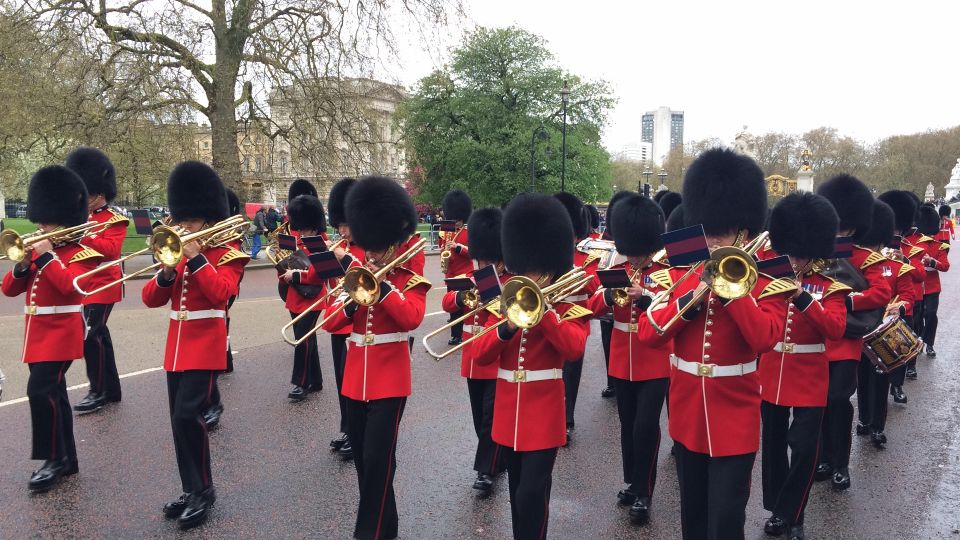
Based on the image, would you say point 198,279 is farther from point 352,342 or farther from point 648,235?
point 648,235

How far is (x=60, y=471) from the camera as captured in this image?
4.43 metres

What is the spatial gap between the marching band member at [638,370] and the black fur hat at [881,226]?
66.0 inches

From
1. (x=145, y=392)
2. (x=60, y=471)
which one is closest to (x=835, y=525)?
(x=60, y=471)

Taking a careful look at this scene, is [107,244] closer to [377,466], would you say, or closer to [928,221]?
[377,466]

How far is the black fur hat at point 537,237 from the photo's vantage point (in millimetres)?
3256

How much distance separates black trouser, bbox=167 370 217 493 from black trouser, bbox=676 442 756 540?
8.47ft

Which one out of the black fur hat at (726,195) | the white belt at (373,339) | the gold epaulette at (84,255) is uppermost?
the black fur hat at (726,195)

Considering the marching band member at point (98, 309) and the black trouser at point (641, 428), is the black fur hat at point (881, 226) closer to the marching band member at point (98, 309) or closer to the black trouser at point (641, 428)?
the black trouser at point (641, 428)

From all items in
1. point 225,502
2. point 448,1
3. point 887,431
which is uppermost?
point 448,1

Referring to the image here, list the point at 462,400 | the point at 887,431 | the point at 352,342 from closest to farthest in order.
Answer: the point at 352,342
the point at 887,431
the point at 462,400

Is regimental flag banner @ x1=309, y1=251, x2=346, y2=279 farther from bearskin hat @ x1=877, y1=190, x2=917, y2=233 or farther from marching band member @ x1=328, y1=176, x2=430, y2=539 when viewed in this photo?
bearskin hat @ x1=877, y1=190, x2=917, y2=233

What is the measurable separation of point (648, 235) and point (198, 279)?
2791mm

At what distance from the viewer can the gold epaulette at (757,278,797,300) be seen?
2.97 meters

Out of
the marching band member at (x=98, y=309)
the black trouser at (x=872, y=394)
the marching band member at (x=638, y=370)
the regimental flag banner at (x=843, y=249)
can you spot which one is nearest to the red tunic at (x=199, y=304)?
the marching band member at (x=98, y=309)
